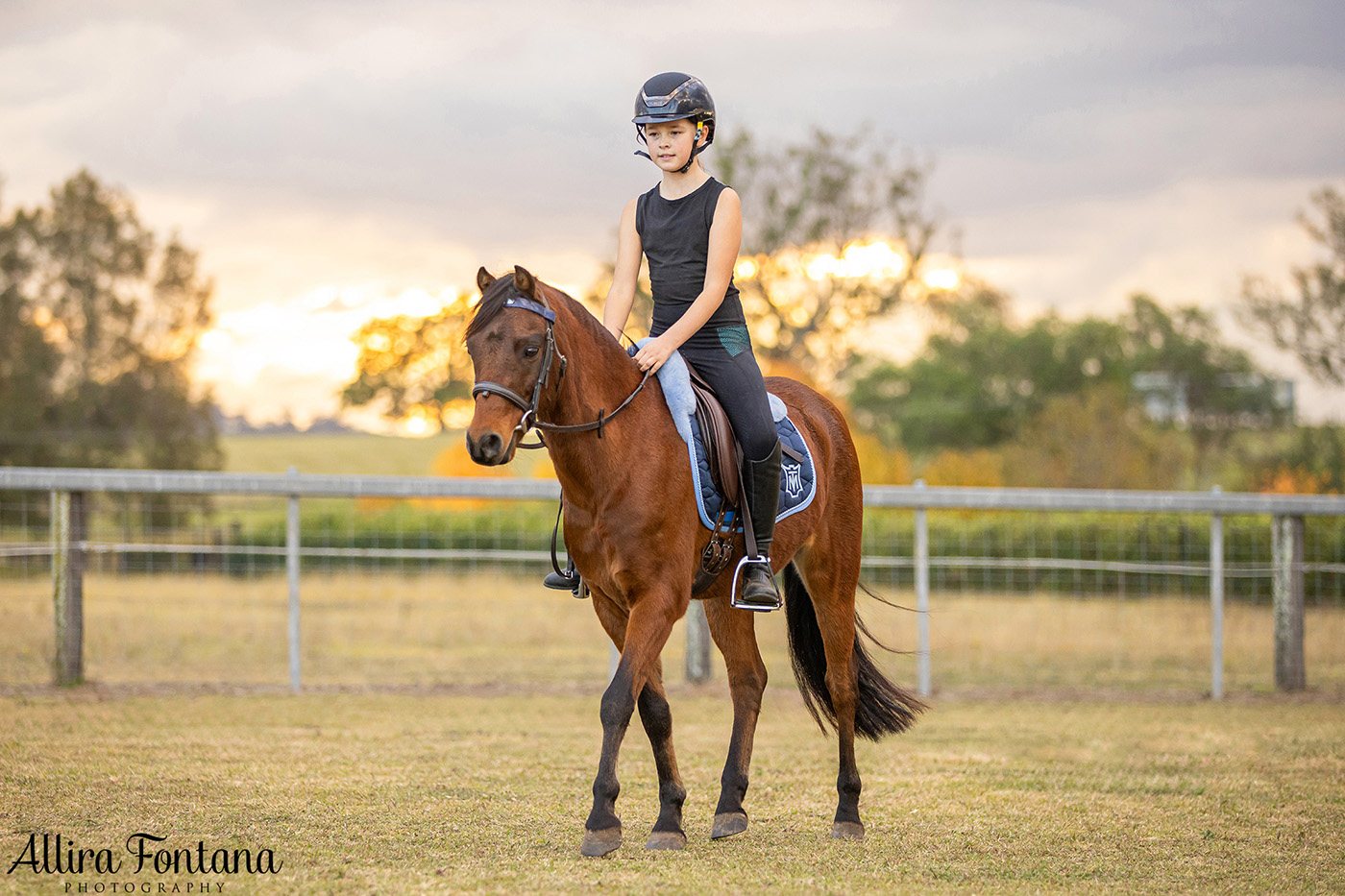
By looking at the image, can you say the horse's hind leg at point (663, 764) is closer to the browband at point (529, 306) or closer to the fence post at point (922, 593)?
the browband at point (529, 306)

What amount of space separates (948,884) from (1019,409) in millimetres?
42108

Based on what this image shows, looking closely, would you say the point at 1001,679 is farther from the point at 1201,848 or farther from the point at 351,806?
the point at 351,806

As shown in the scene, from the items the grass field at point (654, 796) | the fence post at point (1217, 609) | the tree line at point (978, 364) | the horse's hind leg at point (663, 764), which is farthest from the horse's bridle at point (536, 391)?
the tree line at point (978, 364)

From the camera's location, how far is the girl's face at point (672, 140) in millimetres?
4836

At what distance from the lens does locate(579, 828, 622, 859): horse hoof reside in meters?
4.30

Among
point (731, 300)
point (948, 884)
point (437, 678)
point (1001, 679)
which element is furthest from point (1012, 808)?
point (437, 678)

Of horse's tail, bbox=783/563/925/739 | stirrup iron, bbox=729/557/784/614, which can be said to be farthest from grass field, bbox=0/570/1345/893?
stirrup iron, bbox=729/557/784/614

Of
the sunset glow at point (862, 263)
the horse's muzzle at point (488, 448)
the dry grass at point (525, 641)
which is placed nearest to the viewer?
the horse's muzzle at point (488, 448)

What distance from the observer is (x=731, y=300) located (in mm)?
5094

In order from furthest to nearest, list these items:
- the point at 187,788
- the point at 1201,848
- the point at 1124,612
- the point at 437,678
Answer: the point at 1124,612
the point at 437,678
the point at 187,788
the point at 1201,848

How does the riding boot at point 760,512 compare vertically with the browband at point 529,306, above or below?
below

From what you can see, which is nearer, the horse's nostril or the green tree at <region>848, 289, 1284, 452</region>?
the horse's nostril

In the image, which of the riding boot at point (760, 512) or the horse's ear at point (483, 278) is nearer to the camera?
the horse's ear at point (483, 278)

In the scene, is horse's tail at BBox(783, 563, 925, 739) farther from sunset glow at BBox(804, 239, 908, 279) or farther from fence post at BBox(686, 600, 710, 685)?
sunset glow at BBox(804, 239, 908, 279)
